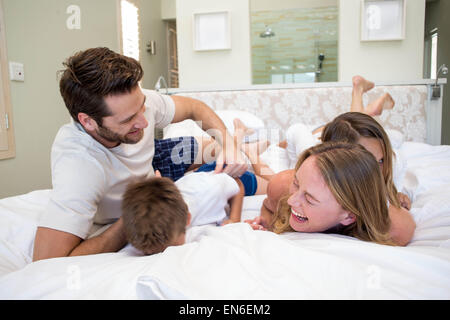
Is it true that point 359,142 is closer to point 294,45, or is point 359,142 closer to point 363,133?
point 363,133

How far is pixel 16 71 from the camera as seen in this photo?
2.05m

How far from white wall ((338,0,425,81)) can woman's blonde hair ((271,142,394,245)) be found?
234 centimetres

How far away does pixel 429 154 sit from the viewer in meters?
1.99

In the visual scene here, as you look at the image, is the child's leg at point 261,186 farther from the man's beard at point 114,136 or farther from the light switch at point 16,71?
the light switch at point 16,71

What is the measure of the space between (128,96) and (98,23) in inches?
95.9

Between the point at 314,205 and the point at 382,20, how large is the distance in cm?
262

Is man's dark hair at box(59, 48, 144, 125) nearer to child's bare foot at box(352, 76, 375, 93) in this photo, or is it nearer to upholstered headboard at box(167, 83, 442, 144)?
child's bare foot at box(352, 76, 375, 93)

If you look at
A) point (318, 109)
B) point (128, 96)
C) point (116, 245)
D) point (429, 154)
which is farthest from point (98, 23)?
point (429, 154)

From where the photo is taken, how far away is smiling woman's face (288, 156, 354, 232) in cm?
86

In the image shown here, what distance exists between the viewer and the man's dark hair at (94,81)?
1006 millimetres

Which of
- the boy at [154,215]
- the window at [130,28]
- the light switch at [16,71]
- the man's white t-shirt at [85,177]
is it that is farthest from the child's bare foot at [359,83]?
the window at [130,28]

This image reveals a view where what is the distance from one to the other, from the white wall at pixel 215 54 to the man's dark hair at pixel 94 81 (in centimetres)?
208

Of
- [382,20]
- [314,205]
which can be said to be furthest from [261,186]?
[382,20]

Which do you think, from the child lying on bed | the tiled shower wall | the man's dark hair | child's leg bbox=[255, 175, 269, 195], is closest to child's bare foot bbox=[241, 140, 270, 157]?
child's leg bbox=[255, 175, 269, 195]
